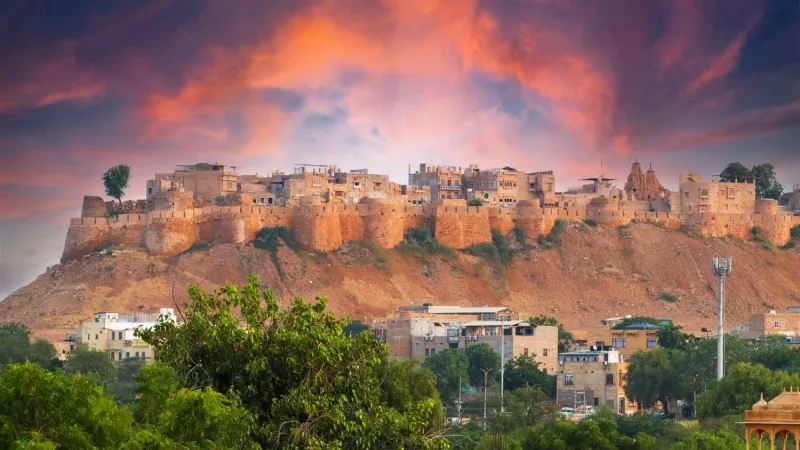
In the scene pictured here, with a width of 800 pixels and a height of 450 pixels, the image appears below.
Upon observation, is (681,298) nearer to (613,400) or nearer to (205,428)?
(613,400)

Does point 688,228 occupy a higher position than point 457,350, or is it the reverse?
point 688,228

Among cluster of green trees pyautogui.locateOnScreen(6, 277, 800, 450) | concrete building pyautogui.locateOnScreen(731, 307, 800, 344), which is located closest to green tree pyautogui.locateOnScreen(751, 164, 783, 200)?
concrete building pyautogui.locateOnScreen(731, 307, 800, 344)

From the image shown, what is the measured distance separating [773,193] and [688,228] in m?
11.9

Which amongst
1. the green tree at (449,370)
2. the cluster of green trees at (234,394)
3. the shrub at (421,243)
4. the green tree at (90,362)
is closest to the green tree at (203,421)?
the cluster of green trees at (234,394)

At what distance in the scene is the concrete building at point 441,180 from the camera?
110562 mm

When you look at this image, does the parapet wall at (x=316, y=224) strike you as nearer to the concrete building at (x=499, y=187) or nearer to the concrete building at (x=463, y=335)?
the concrete building at (x=499, y=187)

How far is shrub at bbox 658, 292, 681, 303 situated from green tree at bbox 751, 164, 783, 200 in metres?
14.9

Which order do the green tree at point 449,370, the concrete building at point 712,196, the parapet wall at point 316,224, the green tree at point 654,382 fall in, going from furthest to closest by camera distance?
the concrete building at point 712,196 < the parapet wall at point 316,224 < the green tree at point 449,370 < the green tree at point 654,382

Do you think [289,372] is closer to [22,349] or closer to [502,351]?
[502,351]

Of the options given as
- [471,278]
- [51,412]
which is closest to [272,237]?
[471,278]

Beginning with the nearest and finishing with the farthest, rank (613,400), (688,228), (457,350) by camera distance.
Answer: (613,400), (457,350), (688,228)

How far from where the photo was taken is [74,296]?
9562 centimetres

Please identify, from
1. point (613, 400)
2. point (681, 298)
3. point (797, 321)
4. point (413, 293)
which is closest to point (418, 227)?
point (413, 293)

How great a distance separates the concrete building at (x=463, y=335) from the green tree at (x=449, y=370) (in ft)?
6.30
